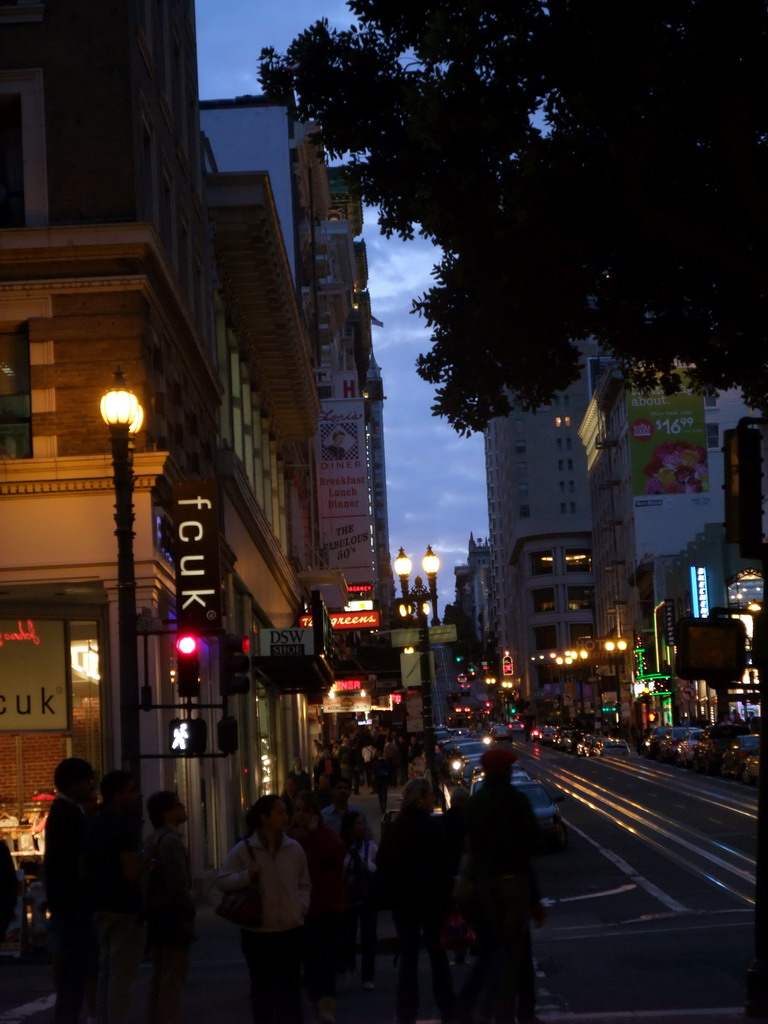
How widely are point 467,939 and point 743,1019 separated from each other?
8.00 ft

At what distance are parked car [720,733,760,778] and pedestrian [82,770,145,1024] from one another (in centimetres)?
4255

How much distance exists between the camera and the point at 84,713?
2273 centimetres

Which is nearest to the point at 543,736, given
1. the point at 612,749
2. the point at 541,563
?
the point at 612,749

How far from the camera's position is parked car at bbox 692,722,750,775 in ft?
187

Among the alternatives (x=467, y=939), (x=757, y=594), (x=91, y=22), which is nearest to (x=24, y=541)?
(x=91, y=22)

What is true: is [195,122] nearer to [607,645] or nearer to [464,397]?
[464,397]

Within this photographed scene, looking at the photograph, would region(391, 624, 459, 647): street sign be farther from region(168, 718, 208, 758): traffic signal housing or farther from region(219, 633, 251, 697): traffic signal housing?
region(168, 718, 208, 758): traffic signal housing

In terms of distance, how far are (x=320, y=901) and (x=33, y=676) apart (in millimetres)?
10815

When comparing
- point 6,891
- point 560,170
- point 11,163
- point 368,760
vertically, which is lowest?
point 368,760

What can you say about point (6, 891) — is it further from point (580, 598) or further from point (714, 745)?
point (580, 598)

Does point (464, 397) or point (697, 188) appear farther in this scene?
point (464, 397)

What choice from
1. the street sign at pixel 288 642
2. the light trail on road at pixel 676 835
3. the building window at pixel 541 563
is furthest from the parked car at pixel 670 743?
the building window at pixel 541 563

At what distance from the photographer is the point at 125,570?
54.9 ft

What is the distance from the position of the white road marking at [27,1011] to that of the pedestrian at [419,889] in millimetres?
3856
